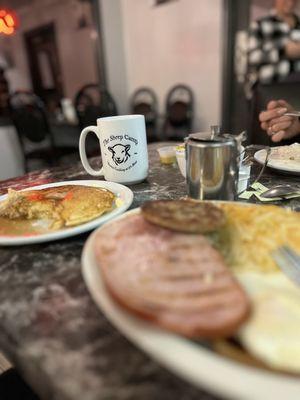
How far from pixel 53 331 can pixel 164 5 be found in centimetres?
423

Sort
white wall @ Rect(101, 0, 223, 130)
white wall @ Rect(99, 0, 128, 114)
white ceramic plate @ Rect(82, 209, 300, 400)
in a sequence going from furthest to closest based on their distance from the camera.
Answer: white wall @ Rect(99, 0, 128, 114), white wall @ Rect(101, 0, 223, 130), white ceramic plate @ Rect(82, 209, 300, 400)

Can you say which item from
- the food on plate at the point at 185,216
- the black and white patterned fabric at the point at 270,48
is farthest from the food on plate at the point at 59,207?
the black and white patterned fabric at the point at 270,48

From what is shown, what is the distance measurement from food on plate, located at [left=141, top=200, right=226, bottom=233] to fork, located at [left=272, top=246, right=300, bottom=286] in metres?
0.08

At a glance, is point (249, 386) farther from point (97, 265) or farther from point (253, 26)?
point (253, 26)

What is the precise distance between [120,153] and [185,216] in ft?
1.38

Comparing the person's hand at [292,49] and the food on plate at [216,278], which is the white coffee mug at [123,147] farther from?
the person's hand at [292,49]

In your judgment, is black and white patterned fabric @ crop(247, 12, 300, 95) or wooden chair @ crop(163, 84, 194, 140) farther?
wooden chair @ crop(163, 84, 194, 140)

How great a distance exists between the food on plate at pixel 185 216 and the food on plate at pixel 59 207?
7.2 inches

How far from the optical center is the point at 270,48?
121 inches

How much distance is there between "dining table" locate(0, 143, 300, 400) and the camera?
0.29 m

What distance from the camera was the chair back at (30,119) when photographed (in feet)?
9.08

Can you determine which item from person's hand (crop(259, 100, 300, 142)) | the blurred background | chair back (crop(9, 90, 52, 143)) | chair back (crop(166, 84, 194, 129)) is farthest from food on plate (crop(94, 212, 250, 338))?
chair back (crop(166, 84, 194, 129))

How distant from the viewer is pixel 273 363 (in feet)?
0.84

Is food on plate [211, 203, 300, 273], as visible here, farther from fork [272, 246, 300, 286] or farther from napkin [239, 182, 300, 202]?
napkin [239, 182, 300, 202]
